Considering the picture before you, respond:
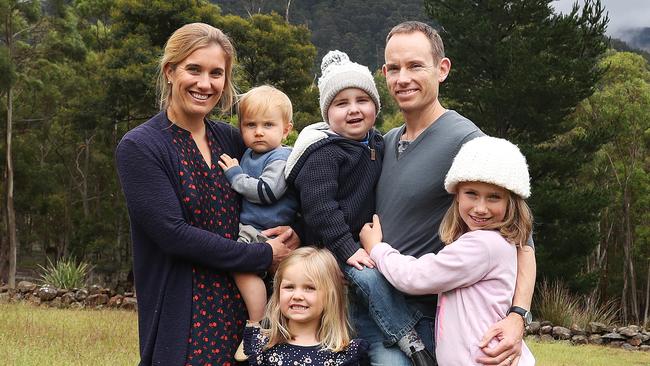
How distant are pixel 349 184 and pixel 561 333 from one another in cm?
1137

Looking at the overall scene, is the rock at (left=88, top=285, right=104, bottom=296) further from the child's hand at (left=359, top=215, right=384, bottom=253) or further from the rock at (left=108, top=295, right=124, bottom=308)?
the child's hand at (left=359, top=215, right=384, bottom=253)

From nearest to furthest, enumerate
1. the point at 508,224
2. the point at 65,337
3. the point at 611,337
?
the point at 508,224 < the point at 65,337 < the point at 611,337

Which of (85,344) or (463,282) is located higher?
(463,282)

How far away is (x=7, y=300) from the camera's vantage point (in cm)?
1291

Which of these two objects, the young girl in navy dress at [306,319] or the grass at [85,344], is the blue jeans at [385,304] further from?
the grass at [85,344]

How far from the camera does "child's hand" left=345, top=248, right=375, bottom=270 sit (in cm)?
241

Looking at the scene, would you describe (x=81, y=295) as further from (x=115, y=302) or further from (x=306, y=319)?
(x=306, y=319)

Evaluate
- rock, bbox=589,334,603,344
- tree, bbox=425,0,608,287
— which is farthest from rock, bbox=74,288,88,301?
tree, bbox=425,0,608,287

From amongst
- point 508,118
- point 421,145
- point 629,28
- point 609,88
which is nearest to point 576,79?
point 508,118

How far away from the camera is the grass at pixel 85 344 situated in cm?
694

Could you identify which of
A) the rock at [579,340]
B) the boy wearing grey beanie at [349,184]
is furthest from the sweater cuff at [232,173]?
the rock at [579,340]

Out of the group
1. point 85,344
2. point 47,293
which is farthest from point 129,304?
point 85,344

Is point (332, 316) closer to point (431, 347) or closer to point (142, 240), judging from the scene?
point (431, 347)

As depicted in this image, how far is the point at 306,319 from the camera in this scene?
8.23 feet
